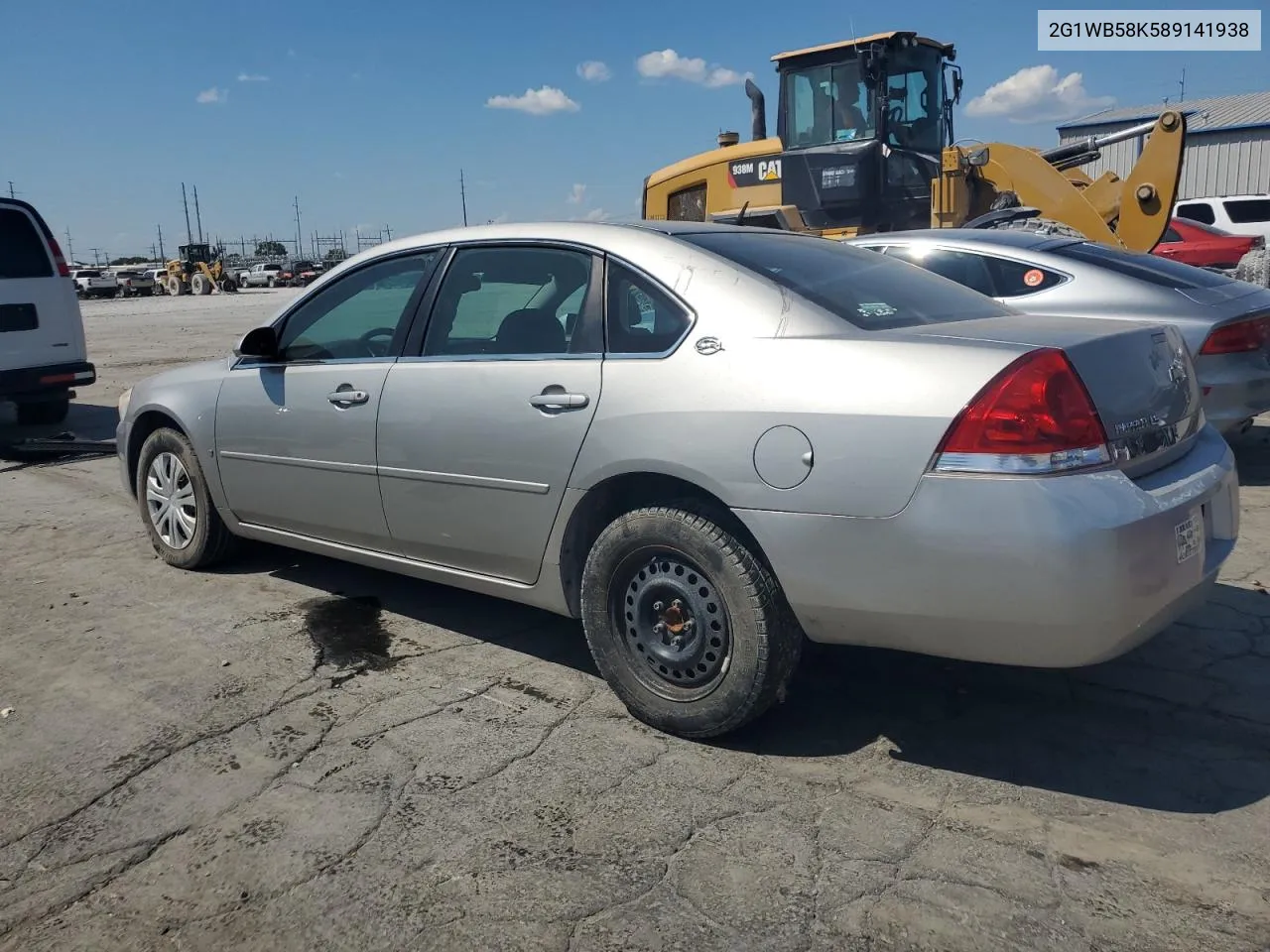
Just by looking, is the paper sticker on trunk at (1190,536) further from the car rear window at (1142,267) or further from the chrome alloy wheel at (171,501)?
the chrome alloy wheel at (171,501)

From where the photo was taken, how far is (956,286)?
13.1ft

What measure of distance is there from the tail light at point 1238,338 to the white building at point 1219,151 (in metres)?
33.2

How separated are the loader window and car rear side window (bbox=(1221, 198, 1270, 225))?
14.3m

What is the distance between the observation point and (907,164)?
1123 cm

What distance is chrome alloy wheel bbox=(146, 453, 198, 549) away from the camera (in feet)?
17.2

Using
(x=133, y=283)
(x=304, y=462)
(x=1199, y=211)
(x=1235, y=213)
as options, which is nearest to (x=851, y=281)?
(x=304, y=462)

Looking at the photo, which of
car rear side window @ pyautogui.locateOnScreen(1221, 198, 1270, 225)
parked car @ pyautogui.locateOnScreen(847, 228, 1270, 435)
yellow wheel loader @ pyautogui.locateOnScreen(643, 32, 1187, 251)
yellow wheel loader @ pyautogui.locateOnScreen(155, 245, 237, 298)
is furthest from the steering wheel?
yellow wheel loader @ pyautogui.locateOnScreen(155, 245, 237, 298)

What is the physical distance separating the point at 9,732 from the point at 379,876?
5.61ft

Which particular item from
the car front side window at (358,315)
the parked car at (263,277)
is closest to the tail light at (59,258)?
the car front side window at (358,315)

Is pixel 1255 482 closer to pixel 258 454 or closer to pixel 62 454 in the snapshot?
pixel 258 454

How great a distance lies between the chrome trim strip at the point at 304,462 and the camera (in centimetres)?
419

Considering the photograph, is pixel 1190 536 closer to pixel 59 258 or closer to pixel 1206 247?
pixel 59 258

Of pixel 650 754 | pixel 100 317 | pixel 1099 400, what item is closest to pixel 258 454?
pixel 650 754

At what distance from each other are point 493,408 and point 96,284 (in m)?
59.4
